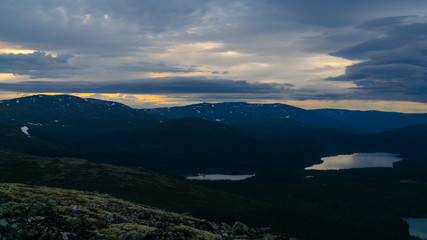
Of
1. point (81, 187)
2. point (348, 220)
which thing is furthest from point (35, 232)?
point (348, 220)

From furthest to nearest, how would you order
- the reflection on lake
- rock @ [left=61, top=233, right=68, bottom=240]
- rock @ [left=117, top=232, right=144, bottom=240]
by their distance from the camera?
the reflection on lake < rock @ [left=117, top=232, right=144, bottom=240] < rock @ [left=61, top=233, right=68, bottom=240]

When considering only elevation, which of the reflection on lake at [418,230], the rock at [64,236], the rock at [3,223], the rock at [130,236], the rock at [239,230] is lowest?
the reflection on lake at [418,230]

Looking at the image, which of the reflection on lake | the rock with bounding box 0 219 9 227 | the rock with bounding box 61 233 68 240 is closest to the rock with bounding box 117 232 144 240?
the rock with bounding box 61 233 68 240

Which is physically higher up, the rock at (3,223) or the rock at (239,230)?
the rock at (3,223)

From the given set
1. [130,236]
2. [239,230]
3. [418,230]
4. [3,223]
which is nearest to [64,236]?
[130,236]

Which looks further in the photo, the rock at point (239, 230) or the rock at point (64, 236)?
the rock at point (239, 230)

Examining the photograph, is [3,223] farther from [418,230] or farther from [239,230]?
[418,230]

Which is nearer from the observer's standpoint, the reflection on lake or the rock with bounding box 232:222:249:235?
the rock with bounding box 232:222:249:235

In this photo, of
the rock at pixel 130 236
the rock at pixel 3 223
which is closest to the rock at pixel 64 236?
the rock at pixel 130 236

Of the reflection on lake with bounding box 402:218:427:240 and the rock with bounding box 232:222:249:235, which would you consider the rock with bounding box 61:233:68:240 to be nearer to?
the rock with bounding box 232:222:249:235

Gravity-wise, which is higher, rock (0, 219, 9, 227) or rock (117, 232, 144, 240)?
rock (0, 219, 9, 227)

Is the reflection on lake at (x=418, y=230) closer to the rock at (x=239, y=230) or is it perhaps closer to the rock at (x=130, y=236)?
the rock at (x=239, y=230)

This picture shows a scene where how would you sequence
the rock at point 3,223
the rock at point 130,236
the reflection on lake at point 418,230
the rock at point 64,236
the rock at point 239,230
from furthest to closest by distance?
1. the reflection on lake at point 418,230
2. the rock at point 239,230
3. the rock at point 130,236
4. the rock at point 3,223
5. the rock at point 64,236

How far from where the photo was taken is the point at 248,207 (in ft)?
587
